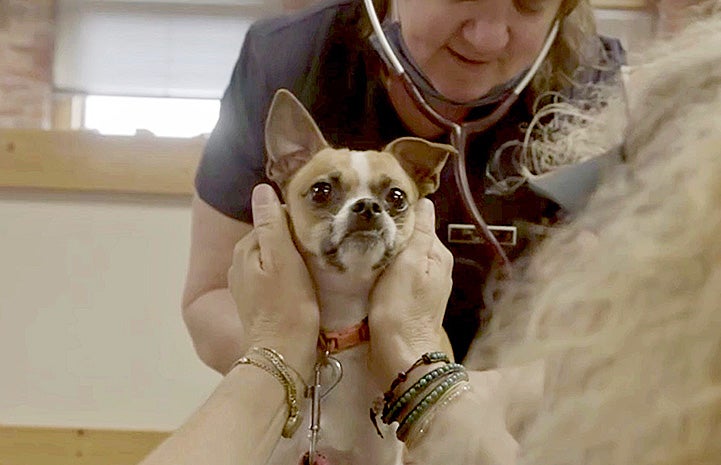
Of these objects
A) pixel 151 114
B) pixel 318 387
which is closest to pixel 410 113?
pixel 318 387

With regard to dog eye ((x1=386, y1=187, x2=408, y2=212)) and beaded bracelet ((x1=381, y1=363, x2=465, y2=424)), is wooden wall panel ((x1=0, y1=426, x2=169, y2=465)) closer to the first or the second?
dog eye ((x1=386, y1=187, x2=408, y2=212))

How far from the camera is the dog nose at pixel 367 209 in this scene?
2.77ft

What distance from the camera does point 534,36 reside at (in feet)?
3.03

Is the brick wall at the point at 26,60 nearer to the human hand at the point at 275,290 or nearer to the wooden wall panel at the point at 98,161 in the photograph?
the wooden wall panel at the point at 98,161

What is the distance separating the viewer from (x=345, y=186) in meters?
0.88

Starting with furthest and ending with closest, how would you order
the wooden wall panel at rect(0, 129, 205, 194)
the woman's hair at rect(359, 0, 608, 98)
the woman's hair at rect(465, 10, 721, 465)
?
1. the wooden wall panel at rect(0, 129, 205, 194)
2. the woman's hair at rect(359, 0, 608, 98)
3. the woman's hair at rect(465, 10, 721, 465)

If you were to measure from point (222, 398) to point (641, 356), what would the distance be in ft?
1.77

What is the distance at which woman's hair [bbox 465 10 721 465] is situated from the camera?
250 mm

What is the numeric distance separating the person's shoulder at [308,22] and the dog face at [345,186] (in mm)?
143

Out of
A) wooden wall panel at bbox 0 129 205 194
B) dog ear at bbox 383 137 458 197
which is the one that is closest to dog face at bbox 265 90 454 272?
dog ear at bbox 383 137 458 197

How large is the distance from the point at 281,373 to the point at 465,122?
322 millimetres

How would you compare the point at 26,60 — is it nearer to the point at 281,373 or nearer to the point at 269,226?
the point at 269,226

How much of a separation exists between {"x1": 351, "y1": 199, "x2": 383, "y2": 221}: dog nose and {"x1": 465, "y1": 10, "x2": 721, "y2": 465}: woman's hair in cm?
51

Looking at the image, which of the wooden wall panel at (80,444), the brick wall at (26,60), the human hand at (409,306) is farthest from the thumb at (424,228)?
the brick wall at (26,60)
